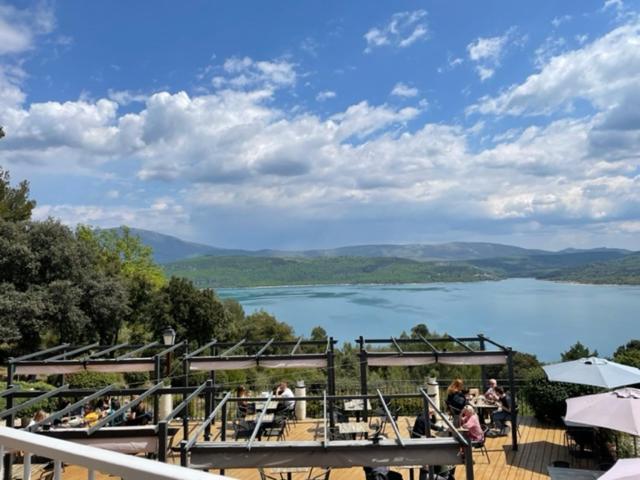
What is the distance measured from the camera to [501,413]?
32.7 ft

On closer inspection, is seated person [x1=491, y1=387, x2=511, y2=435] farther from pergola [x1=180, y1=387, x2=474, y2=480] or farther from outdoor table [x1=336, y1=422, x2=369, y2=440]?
pergola [x1=180, y1=387, x2=474, y2=480]

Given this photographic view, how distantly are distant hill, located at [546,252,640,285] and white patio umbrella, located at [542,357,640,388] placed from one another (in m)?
145

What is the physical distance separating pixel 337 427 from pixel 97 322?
71.2ft

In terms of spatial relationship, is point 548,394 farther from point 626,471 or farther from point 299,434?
point 626,471

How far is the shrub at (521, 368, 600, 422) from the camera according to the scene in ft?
34.0

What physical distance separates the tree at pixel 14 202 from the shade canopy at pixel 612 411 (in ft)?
92.4

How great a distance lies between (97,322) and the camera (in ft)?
85.9

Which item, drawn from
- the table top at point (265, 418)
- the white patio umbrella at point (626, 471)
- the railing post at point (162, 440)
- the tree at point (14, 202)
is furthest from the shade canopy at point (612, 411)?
the tree at point (14, 202)

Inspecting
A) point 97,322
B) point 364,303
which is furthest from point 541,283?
point 97,322

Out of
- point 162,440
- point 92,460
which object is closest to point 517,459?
point 162,440

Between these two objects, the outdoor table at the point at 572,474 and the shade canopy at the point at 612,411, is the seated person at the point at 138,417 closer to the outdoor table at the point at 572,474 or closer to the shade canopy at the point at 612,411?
the outdoor table at the point at 572,474

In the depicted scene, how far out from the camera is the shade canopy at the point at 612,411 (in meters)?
6.31

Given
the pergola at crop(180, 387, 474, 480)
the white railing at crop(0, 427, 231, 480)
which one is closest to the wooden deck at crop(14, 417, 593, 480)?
the pergola at crop(180, 387, 474, 480)

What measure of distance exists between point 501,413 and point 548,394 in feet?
4.96
